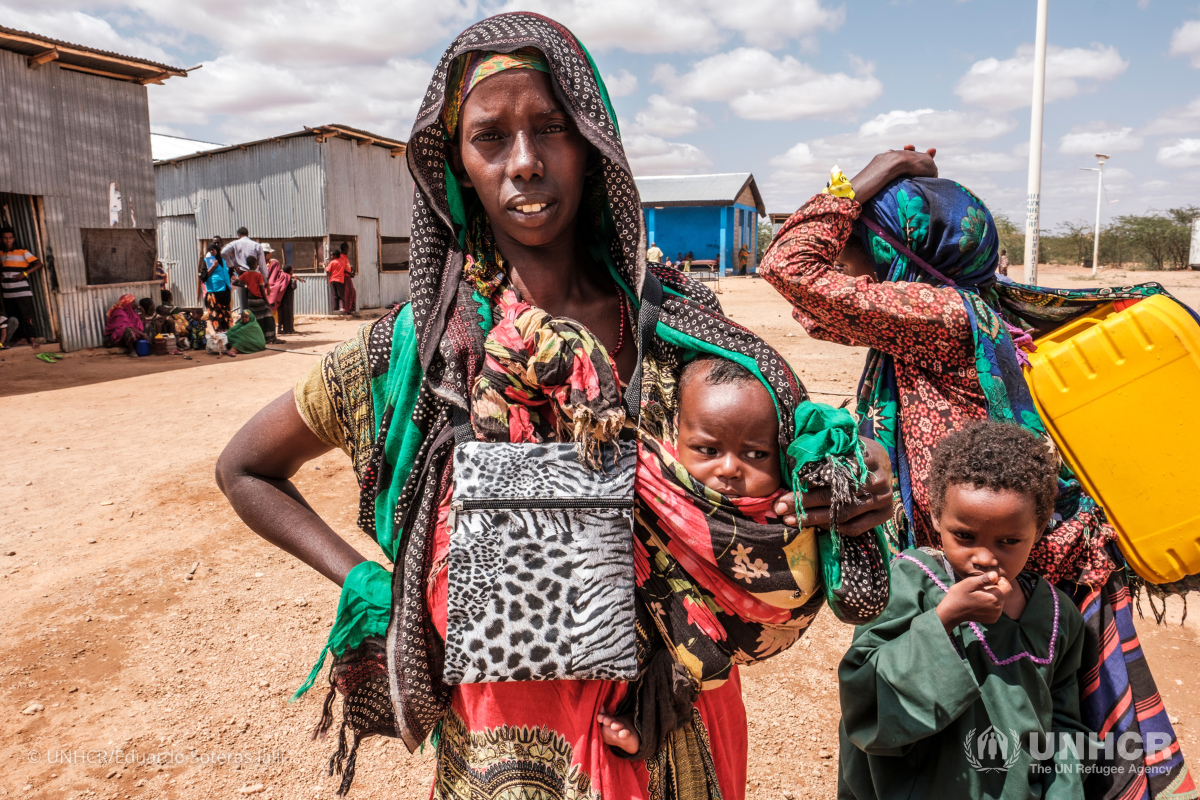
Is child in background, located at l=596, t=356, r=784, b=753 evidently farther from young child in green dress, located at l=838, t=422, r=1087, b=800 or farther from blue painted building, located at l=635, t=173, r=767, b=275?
blue painted building, located at l=635, t=173, r=767, b=275

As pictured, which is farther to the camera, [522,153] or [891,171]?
[891,171]

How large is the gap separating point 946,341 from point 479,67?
4.64 ft

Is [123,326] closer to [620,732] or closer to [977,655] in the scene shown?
[620,732]

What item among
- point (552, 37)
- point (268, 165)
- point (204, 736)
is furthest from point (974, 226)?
point (268, 165)

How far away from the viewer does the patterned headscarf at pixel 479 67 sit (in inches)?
50.6

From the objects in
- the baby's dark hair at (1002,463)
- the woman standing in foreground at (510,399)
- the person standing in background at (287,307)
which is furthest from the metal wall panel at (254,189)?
the baby's dark hair at (1002,463)

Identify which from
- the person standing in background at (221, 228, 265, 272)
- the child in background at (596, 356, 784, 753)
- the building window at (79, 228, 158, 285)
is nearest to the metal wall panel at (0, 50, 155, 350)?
the building window at (79, 228, 158, 285)

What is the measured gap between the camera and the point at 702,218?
3597 centimetres

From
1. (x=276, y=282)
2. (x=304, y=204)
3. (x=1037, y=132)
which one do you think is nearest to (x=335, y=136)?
(x=304, y=204)

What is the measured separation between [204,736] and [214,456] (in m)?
4.25

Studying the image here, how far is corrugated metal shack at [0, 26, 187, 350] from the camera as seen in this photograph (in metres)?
11.5

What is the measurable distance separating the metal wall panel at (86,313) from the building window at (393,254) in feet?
24.3

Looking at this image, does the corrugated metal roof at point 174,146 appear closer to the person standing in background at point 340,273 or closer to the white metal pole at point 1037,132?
the person standing in background at point 340,273

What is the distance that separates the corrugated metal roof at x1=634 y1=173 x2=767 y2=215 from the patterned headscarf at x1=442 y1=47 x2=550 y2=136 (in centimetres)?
3506
